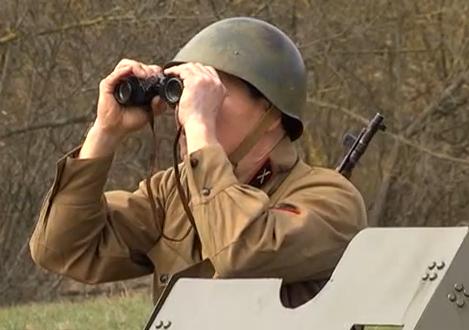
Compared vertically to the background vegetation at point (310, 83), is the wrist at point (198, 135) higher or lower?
higher

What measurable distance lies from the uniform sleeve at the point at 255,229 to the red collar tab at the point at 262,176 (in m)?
0.25

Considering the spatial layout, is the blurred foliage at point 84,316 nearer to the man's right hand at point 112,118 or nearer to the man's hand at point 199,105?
the man's right hand at point 112,118

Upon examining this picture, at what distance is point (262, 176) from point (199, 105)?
1.50ft

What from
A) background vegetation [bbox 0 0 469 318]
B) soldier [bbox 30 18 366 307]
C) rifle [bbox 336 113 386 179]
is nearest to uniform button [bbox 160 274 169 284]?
soldier [bbox 30 18 366 307]

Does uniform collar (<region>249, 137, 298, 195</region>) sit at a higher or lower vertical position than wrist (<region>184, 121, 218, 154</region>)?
lower

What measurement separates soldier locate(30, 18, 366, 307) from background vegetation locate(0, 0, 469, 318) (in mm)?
13703

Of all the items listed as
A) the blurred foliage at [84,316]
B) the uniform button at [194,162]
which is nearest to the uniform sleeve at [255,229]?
the uniform button at [194,162]

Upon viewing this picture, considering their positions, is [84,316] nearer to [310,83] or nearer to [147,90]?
[310,83]

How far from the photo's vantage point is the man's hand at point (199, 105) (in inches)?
204

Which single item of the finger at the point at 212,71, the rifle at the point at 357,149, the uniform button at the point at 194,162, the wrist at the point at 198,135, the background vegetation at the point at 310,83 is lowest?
the background vegetation at the point at 310,83

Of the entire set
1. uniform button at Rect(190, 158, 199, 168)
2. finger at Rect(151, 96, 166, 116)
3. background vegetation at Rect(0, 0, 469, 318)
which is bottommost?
background vegetation at Rect(0, 0, 469, 318)

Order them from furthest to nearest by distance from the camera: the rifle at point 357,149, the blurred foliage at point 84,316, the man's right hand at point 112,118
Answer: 1. the blurred foliage at point 84,316
2. the rifle at point 357,149
3. the man's right hand at point 112,118

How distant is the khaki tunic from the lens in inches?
199

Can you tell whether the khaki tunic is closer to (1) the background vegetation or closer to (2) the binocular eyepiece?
(2) the binocular eyepiece
